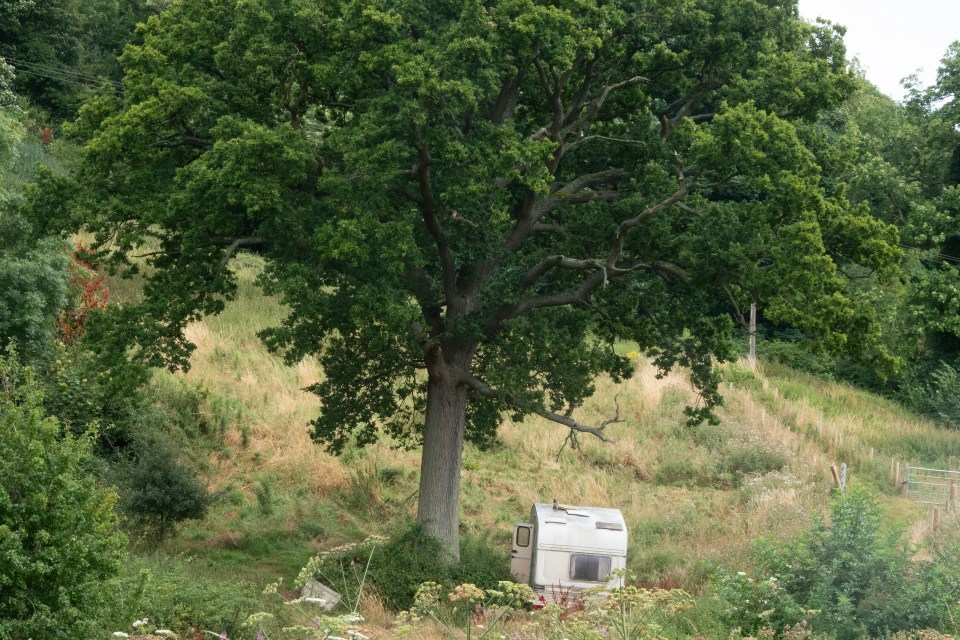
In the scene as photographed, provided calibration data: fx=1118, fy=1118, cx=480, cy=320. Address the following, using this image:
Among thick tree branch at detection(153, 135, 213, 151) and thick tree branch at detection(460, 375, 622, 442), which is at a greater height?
thick tree branch at detection(153, 135, 213, 151)

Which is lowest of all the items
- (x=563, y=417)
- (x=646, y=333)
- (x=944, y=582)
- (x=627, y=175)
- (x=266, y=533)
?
(x=266, y=533)

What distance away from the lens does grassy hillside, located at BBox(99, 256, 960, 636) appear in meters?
24.6

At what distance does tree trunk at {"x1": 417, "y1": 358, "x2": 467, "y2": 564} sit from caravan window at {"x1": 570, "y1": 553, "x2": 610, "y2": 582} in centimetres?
247

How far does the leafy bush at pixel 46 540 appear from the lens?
980cm

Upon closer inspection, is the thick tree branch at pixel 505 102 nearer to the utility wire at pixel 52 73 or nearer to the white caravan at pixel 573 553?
the white caravan at pixel 573 553

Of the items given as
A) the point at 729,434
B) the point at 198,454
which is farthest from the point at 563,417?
the point at 729,434

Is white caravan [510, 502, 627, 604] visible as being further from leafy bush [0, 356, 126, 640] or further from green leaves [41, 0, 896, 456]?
leafy bush [0, 356, 126, 640]

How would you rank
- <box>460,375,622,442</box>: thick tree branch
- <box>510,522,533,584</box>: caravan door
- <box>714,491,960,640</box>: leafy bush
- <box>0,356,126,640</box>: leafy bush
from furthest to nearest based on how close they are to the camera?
<box>510,522,533,584</box>: caravan door < <box>460,375,622,442</box>: thick tree branch < <box>714,491,960,640</box>: leafy bush < <box>0,356,126,640</box>: leafy bush

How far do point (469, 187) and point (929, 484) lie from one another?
18.6 metres

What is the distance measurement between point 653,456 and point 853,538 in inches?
848

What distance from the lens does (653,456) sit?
3322 cm

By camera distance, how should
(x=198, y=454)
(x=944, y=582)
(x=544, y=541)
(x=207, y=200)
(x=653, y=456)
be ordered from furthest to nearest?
(x=653, y=456)
(x=198, y=454)
(x=544, y=541)
(x=207, y=200)
(x=944, y=582)

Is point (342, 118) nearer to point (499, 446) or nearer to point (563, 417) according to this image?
point (563, 417)

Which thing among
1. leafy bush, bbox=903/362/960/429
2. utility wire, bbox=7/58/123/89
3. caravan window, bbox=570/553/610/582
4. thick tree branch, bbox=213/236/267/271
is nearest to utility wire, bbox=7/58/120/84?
utility wire, bbox=7/58/123/89
